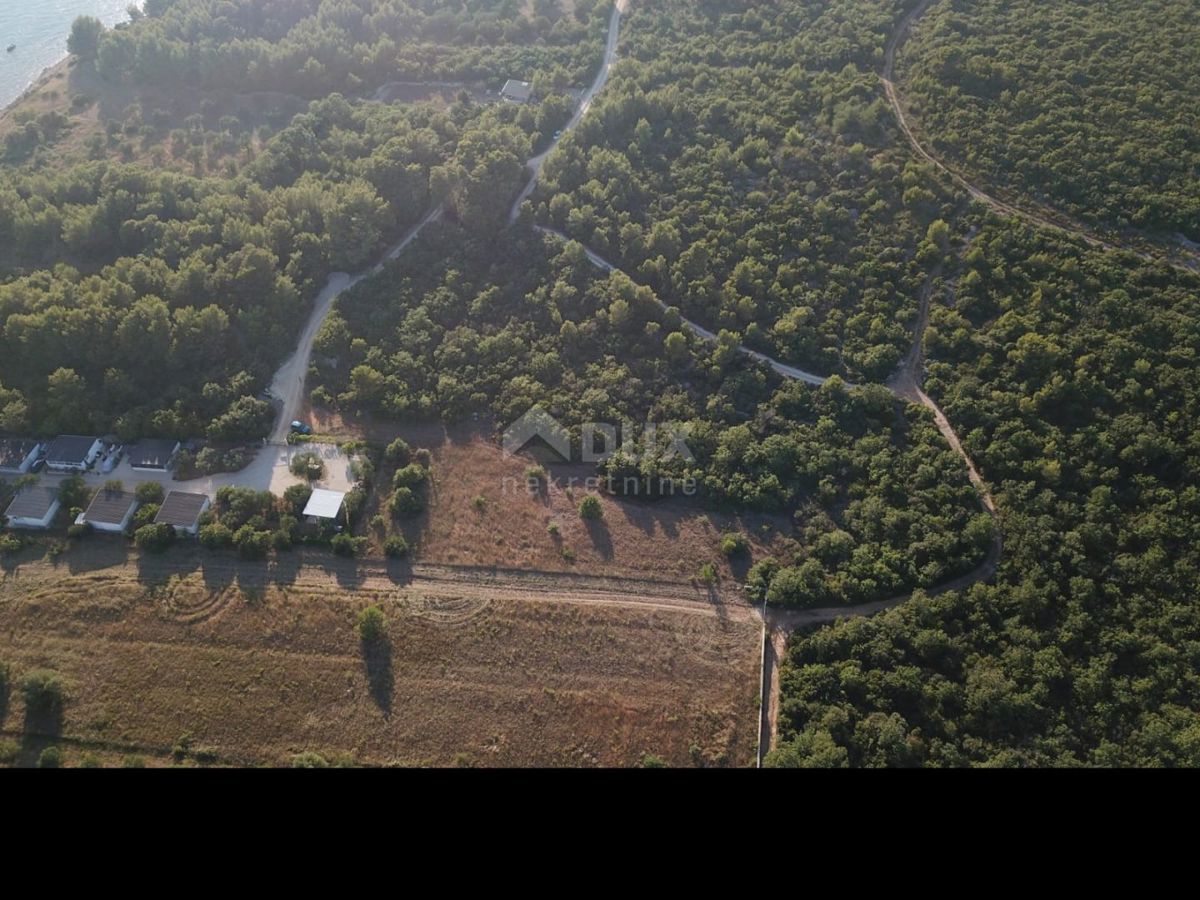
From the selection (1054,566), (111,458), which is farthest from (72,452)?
(1054,566)

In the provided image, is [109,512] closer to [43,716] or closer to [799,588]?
[43,716]

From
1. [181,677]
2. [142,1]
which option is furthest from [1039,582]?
[142,1]

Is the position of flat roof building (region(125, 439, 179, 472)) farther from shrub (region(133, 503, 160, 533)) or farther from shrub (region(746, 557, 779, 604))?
shrub (region(746, 557, 779, 604))

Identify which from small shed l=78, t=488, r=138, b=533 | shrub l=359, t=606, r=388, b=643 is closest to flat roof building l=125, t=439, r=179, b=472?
small shed l=78, t=488, r=138, b=533

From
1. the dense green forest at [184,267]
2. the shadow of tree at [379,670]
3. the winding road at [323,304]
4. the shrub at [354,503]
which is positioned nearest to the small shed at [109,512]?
the dense green forest at [184,267]

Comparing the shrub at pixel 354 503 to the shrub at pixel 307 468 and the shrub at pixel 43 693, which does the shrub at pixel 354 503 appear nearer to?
the shrub at pixel 307 468

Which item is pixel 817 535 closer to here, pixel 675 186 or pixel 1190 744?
pixel 1190 744

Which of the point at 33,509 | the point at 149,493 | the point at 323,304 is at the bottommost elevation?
the point at 33,509
